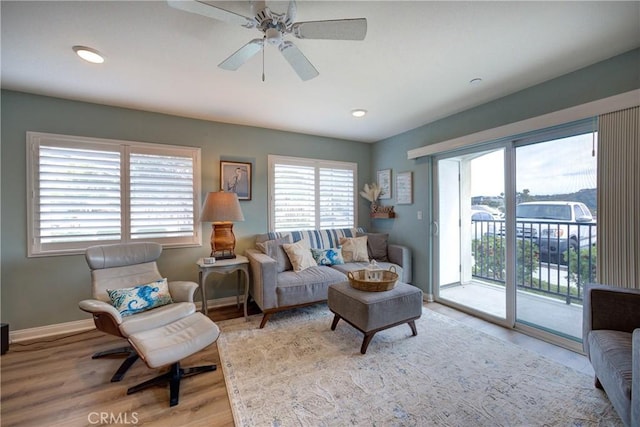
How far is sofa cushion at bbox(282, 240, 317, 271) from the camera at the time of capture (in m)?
3.27

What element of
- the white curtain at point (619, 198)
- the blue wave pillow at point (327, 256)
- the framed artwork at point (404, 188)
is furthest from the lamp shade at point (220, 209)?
the white curtain at point (619, 198)

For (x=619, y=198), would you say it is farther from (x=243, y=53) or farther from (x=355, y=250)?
(x=243, y=53)

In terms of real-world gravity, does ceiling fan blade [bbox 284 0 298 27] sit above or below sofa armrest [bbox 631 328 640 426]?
above

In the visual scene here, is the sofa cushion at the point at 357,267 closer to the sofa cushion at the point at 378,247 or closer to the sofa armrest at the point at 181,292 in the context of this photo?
the sofa cushion at the point at 378,247

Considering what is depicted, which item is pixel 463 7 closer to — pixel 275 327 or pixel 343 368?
pixel 343 368

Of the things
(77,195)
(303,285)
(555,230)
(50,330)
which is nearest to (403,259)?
(303,285)

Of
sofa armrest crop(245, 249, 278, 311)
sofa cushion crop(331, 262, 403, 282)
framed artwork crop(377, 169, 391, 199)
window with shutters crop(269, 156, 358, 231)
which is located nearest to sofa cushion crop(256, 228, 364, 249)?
window with shutters crop(269, 156, 358, 231)

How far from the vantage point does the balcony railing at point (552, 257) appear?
2.37 m

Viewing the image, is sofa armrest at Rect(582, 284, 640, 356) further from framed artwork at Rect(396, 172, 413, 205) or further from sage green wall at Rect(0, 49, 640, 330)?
framed artwork at Rect(396, 172, 413, 205)

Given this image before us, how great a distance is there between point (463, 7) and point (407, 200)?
8.75 ft

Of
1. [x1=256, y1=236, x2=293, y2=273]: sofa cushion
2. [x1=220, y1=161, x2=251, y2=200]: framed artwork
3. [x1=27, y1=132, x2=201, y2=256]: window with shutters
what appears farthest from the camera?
[x1=220, y1=161, x2=251, y2=200]: framed artwork

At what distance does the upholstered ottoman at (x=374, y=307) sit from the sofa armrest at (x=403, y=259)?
1.14m

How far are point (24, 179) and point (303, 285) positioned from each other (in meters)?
3.05

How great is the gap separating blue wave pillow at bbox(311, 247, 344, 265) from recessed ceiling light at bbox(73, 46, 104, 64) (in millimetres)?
2850
